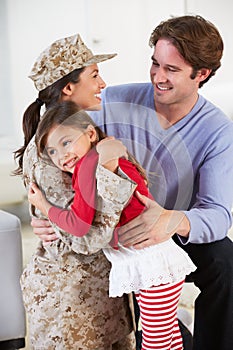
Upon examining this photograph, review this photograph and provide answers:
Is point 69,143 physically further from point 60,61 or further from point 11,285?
point 11,285

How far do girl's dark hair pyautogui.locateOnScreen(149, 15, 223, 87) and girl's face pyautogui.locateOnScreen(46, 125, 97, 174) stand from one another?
314 mm

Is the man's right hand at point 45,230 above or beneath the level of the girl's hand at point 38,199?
beneath

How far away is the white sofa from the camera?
1651 millimetres

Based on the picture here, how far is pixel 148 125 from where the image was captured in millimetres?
1233

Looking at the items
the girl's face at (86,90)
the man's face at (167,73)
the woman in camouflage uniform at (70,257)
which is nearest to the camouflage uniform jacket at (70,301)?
the woman in camouflage uniform at (70,257)

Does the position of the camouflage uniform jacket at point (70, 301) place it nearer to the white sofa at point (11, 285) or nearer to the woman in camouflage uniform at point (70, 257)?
the woman in camouflage uniform at point (70, 257)

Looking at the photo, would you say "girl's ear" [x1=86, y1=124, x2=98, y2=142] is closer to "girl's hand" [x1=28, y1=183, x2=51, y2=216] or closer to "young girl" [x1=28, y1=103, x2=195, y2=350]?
"young girl" [x1=28, y1=103, x2=195, y2=350]

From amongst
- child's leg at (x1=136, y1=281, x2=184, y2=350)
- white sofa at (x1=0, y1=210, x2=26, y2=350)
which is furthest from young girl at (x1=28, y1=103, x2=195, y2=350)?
white sofa at (x1=0, y1=210, x2=26, y2=350)

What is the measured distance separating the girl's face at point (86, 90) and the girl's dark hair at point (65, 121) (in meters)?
0.03

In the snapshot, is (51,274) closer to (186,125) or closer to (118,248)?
(118,248)

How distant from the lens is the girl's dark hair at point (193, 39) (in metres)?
1.38

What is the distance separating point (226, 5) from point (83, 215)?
9.57 feet

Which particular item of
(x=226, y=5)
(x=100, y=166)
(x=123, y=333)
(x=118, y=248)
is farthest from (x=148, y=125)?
(x=226, y=5)

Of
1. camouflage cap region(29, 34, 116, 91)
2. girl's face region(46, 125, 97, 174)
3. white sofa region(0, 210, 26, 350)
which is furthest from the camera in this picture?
white sofa region(0, 210, 26, 350)
